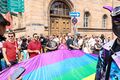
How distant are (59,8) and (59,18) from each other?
880 mm

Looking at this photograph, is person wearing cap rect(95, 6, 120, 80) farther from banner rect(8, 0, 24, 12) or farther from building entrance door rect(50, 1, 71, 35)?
building entrance door rect(50, 1, 71, 35)

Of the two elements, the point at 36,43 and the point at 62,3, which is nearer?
the point at 36,43

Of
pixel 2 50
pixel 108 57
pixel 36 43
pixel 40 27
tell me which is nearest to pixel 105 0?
pixel 40 27

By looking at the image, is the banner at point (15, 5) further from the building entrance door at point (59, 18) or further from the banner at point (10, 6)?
the building entrance door at point (59, 18)

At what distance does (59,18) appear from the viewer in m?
30.0

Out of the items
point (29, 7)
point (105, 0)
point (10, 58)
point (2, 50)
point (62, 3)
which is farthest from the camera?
point (105, 0)

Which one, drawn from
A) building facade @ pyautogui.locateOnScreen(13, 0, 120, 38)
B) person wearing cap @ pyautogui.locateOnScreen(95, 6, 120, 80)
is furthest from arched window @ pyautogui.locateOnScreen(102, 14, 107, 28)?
person wearing cap @ pyautogui.locateOnScreen(95, 6, 120, 80)

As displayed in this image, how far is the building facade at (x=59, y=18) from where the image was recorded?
88.8 feet

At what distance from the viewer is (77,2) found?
3034 cm

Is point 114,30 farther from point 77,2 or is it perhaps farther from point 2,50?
point 77,2

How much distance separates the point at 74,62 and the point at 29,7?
65.1 feet

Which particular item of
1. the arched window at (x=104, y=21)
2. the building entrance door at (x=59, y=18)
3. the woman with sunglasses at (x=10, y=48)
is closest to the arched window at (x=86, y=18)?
the building entrance door at (x=59, y=18)

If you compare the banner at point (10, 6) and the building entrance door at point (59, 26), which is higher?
the banner at point (10, 6)

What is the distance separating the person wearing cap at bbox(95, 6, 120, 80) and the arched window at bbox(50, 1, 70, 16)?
26.3 m
